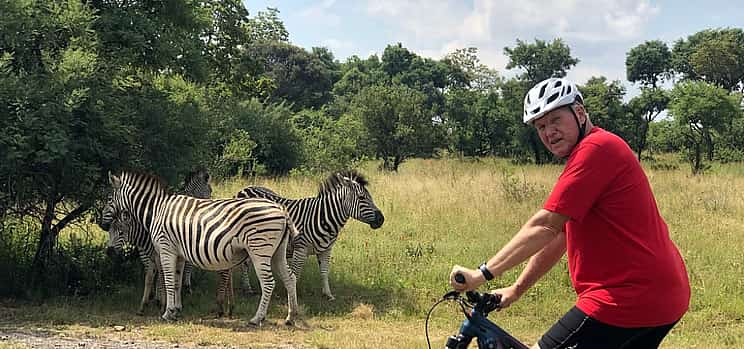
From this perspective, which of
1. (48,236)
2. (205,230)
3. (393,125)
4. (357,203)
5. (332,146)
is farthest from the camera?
(393,125)

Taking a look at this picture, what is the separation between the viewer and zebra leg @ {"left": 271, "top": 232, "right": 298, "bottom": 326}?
937 centimetres

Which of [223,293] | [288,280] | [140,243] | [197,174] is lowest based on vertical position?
[223,293]

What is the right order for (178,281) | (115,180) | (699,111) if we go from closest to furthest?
(178,281) → (115,180) → (699,111)

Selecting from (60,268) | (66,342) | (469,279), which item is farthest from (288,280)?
(469,279)

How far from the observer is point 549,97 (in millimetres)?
3609

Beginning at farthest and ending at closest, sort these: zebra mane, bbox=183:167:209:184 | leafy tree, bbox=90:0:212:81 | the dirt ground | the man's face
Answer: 1. zebra mane, bbox=183:167:209:184
2. leafy tree, bbox=90:0:212:81
3. the dirt ground
4. the man's face

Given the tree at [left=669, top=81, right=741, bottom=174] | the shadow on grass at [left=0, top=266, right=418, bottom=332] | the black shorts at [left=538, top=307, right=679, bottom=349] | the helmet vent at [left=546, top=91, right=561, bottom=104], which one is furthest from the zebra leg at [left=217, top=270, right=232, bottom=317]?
the tree at [left=669, top=81, right=741, bottom=174]

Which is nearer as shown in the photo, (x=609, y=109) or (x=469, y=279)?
(x=469, y=279)

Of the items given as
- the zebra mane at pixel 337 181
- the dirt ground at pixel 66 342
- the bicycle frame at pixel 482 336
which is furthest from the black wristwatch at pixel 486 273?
the zebra mane at pixel 337 181

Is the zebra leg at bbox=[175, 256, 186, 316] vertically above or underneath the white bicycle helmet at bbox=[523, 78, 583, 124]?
underneath

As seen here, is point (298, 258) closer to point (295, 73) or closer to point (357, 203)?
point (357, 203)

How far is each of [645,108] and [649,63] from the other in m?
25.6

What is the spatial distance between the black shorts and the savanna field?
475 cm

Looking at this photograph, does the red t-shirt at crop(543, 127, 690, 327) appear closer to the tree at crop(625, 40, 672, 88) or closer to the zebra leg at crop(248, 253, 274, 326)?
the zebra leg at crop(248, 253, 274, 326)
